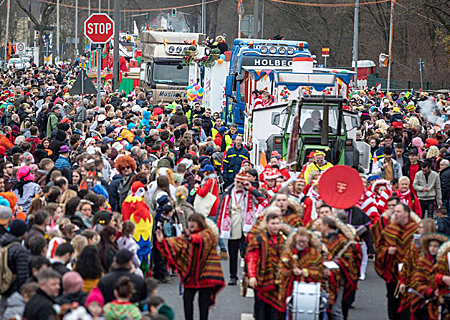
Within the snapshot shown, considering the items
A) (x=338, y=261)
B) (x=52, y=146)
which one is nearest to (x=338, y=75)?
(x=52, y=146)

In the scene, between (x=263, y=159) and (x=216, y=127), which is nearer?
(x=263, y=159)

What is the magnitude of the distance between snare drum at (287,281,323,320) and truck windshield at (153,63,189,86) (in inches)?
1079

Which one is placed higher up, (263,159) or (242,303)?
(263,159)

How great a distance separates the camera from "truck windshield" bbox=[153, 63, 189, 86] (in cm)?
3600

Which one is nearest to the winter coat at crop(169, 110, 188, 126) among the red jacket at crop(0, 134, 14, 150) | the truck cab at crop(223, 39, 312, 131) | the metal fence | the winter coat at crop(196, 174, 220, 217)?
the truck cab at crop(223, 39, 312, 131)

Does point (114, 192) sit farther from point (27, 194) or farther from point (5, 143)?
point (5, 143)

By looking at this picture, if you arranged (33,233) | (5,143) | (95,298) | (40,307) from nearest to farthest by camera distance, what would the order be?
(40,307)
(95,298)
(33,233)
(5,143)

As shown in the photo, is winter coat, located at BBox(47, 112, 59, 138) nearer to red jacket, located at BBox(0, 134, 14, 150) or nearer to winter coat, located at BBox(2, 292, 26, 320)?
red jacket, located at BBox(0, 134, 14, 150)

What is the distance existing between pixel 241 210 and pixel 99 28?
30.3 feet

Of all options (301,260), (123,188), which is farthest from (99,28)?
(301,260)

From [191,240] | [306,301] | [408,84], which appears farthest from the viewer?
[408,84]

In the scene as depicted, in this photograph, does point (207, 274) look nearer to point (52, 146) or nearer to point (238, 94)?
point (52, 146)

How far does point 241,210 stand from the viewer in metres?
12.3

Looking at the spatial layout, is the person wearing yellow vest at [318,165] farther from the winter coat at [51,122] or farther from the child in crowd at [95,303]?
the winter coat at [51,122]
